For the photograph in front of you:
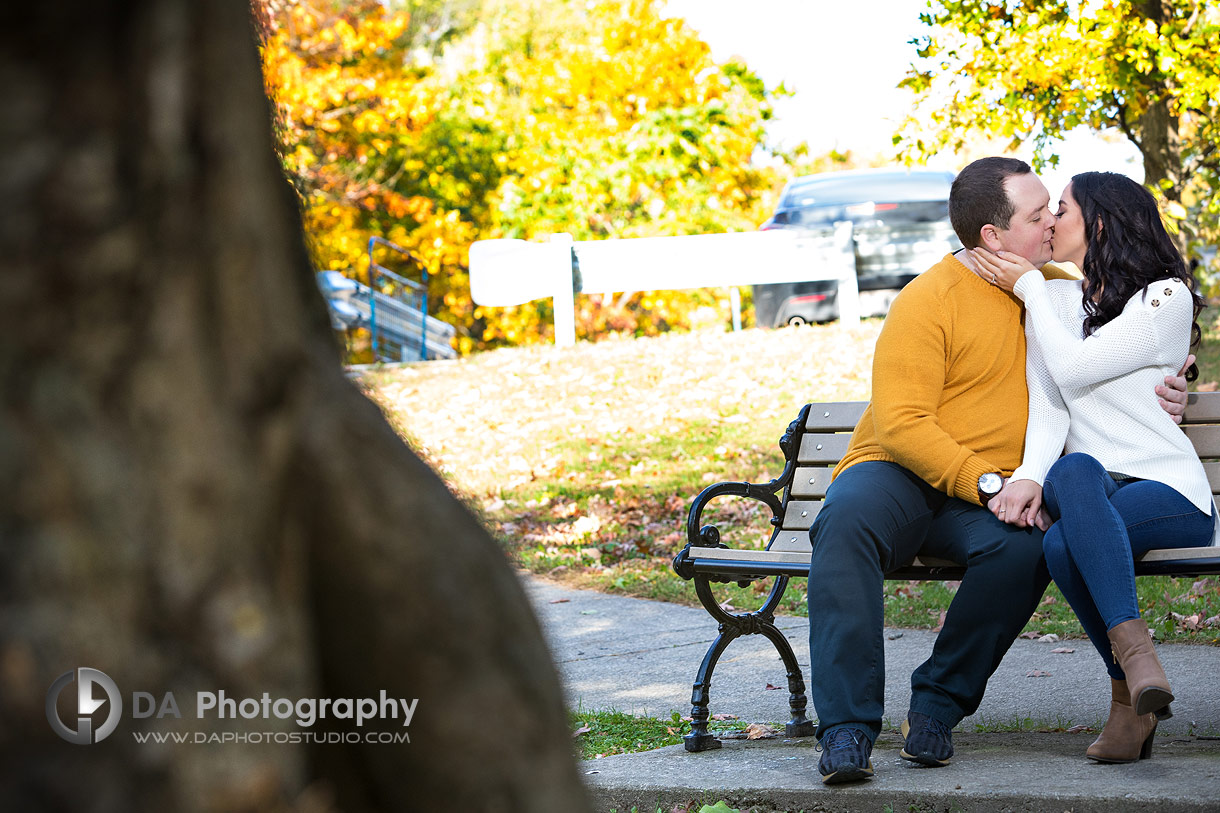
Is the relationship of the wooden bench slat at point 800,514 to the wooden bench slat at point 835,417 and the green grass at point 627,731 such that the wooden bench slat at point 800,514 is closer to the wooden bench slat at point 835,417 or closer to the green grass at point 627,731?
the wooden bench slat at point 835,417

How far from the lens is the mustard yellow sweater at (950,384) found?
3.42 meters

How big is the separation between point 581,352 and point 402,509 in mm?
11317

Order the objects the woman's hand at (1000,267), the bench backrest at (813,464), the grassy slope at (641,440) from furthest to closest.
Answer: the grassy slope at (641,440) → the bench backrest at (813,464) → the woman's hand at (1000,267)

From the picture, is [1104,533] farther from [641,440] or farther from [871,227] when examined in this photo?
[871,227]

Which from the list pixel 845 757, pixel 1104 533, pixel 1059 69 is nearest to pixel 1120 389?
pixel 1104 533

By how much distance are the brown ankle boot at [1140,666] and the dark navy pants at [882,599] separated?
316mm

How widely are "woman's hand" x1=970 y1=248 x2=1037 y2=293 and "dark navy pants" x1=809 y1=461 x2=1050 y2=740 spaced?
2.22ft

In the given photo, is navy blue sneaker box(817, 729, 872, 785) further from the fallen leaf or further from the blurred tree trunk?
the blurred tree trunk

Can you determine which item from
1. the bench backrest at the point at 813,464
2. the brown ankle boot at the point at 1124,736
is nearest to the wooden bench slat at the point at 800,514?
the bench backrest at the point at 813,464

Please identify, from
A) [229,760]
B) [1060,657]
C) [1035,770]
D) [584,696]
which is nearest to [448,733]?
[229,760]

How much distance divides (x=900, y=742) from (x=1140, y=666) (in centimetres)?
88

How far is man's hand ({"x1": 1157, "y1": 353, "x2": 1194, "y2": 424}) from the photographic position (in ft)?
11.2

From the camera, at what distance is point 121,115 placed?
97 centimetres

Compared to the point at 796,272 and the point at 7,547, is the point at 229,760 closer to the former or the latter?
Result: the point at 7,547
